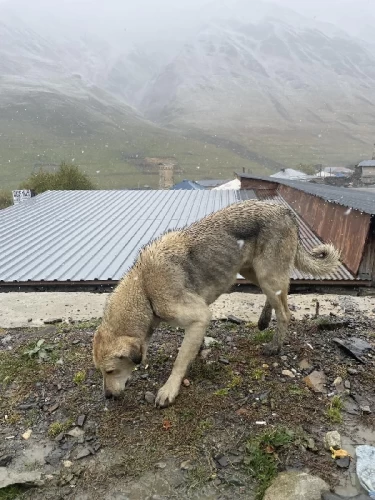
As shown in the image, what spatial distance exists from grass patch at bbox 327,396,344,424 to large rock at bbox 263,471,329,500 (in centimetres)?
97

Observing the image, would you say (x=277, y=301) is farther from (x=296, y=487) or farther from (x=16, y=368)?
(x=16, y=368)

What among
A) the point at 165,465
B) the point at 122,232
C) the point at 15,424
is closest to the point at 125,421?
the point at 165,465

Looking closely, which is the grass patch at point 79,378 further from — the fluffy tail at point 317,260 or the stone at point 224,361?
the fluffy tail at point 317,260

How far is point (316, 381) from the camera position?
559 centimetres

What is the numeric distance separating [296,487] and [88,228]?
15932mm

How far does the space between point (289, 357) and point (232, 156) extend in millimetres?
148996

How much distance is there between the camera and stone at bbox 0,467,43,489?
163 inches

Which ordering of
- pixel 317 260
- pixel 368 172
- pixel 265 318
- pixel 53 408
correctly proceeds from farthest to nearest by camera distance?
pixel 368 172
pixel 265 318
pixel 317 260
pixel 53 408

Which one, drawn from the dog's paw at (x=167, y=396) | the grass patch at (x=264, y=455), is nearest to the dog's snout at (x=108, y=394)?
the dog's paw at (x=167, y=396)

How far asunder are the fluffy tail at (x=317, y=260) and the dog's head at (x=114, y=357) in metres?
2.89

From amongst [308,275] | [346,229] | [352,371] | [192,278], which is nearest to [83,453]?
[192,278]

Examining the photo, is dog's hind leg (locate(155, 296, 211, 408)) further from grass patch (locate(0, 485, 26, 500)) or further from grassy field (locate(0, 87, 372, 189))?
grassy field (locate(0, 87, 372, 189))

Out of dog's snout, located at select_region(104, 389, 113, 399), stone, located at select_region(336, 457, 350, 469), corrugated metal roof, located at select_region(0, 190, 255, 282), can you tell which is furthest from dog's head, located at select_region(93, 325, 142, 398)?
corrugated metal roof, located at select_region(0, 190, 255, 282)

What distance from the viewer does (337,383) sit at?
18.3ft
